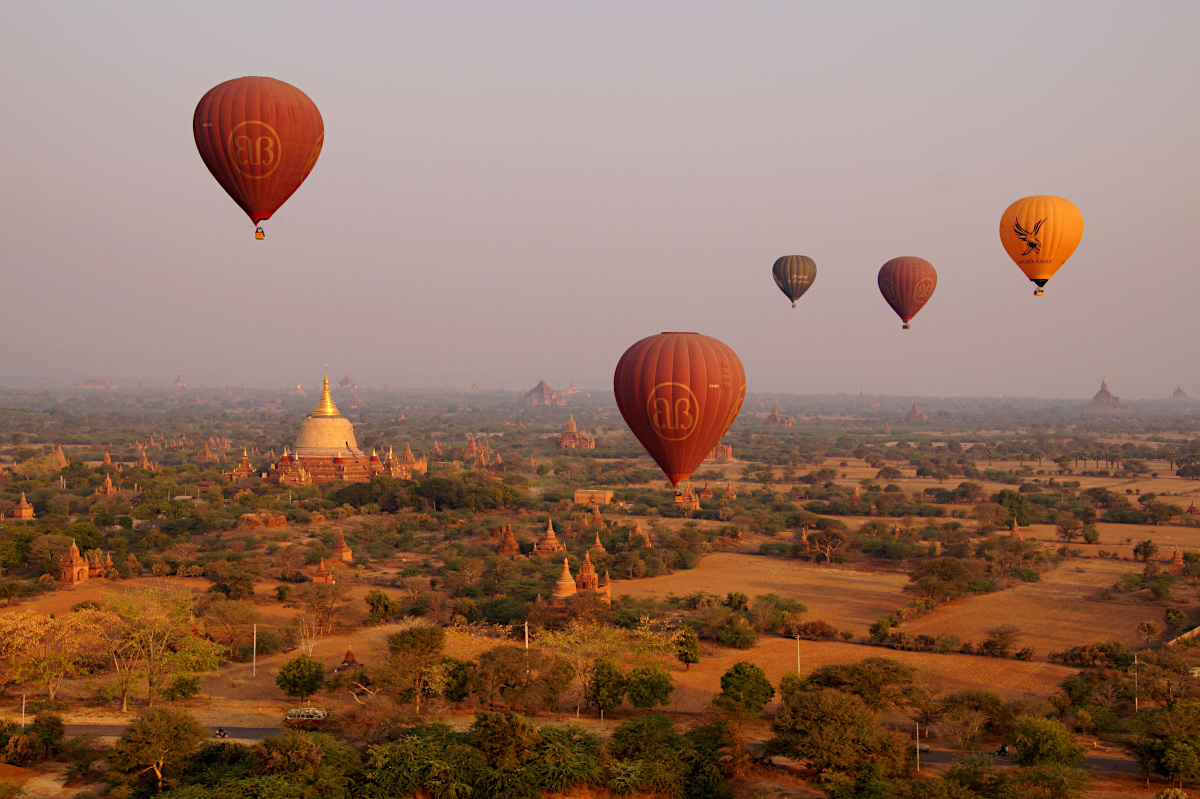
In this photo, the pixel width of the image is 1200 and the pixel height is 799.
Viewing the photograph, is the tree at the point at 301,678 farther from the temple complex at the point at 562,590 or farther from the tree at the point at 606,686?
the temple complex at the point at 562,590

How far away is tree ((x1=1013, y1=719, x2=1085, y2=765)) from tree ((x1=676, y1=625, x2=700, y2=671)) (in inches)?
384

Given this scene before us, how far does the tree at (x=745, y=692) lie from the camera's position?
22833mm

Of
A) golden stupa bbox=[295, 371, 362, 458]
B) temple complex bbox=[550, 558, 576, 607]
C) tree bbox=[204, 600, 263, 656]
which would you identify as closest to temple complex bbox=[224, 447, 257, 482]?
golden stupa bbox=[295, 371, 362, 458]

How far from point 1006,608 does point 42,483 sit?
6099 cm

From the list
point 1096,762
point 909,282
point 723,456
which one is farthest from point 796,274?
point 723,456

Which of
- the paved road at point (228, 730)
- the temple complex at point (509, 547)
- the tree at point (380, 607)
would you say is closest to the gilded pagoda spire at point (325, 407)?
the temple complex at point (509, 547)

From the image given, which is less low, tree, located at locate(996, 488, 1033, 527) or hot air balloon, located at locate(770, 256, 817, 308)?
hot air balloon, located at locate(770, 256, 817, 308)

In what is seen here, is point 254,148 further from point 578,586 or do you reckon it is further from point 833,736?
point 578,586

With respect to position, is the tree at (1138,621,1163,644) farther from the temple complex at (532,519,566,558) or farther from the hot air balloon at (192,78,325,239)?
the hot air balloon at (192,78,325,239)

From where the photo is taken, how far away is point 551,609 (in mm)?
33188

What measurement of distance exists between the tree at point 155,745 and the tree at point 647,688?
9.84m

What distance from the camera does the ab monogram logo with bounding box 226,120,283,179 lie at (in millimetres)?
24250

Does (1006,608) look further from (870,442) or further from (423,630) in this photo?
(870,442)

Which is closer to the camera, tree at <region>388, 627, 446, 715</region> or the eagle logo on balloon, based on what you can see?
tree at <region>388, 627, 446, 715</region>
